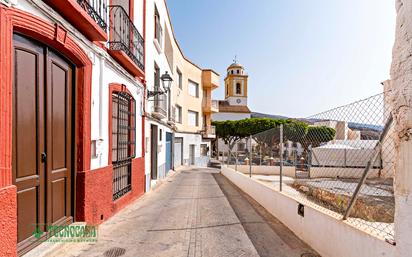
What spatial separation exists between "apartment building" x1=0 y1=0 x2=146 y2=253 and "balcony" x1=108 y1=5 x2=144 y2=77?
0.17 ft

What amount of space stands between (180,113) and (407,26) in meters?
22.3

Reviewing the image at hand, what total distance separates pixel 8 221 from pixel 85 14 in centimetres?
323

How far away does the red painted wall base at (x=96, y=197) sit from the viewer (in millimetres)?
4238

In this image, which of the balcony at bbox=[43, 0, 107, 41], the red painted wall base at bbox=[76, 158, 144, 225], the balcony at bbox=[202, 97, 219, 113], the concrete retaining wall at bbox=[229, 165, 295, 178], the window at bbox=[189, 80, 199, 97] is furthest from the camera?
the balcony at bbox=[202, 97, 219, 113]

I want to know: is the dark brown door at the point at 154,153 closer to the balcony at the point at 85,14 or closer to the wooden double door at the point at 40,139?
the balcony at the point at 85,14

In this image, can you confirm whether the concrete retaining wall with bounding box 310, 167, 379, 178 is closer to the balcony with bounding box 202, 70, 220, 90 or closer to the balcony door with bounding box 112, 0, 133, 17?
the balcony door with bounding box 112, 0, 133, 17

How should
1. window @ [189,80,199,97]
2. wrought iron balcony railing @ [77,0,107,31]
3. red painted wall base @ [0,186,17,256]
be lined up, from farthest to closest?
window @ [189,80,199,97]
wrought iron balcony railing @ [77,0,107,31]
red painted wall base @ [0,186,17,256]

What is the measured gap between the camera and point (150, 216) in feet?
18.6

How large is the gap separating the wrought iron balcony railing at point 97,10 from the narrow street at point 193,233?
169 inches

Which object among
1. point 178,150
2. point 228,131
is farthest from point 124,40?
point 228,131

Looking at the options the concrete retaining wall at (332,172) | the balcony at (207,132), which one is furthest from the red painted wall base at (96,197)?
the balcony at (207,132)

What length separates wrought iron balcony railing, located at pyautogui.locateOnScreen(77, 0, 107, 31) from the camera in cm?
446

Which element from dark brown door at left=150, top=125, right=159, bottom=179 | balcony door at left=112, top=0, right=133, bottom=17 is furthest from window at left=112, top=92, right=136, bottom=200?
dark brown door at left=150, top=125, right=159, bottom=179

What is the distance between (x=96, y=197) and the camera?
183 inches
